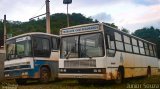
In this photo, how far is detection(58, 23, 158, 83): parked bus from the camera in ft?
43.0

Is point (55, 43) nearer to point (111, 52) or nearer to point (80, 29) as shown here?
point (80, 29)

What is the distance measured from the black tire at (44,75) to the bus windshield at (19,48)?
1474mm

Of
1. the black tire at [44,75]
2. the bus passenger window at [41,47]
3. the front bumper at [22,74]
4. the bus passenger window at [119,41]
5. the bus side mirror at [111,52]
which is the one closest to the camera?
the bus side mirror at [111,52]

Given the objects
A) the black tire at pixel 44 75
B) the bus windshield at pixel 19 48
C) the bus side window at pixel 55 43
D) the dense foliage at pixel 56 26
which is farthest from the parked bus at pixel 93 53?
the dense foliage at pixel 56 26

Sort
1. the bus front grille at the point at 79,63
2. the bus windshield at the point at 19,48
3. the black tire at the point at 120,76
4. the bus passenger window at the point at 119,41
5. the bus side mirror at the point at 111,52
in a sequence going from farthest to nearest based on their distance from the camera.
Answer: the bus windshield at the point at 19,48 → the bus passenger window at the point at 119,41 → the black tire at the point at 120,76 → the bus side mirror at the point at 111,52 → the bus front grille at the point at 79,63

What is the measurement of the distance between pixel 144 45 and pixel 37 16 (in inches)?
441

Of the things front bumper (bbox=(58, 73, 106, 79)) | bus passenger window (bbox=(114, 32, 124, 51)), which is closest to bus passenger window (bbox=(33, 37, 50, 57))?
front bumper (bbox=(58, 73, 106, 79))

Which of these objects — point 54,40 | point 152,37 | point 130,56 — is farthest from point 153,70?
point 152,37

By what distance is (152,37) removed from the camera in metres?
72.6

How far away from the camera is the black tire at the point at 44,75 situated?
16.9 meters

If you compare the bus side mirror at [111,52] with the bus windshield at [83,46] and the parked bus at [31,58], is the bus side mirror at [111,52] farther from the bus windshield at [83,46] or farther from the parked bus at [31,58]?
the parked bus at [31,58]

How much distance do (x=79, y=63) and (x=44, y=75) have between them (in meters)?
4.16

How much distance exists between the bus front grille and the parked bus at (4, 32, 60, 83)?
281cm

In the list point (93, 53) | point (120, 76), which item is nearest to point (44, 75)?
point (120, 76)
